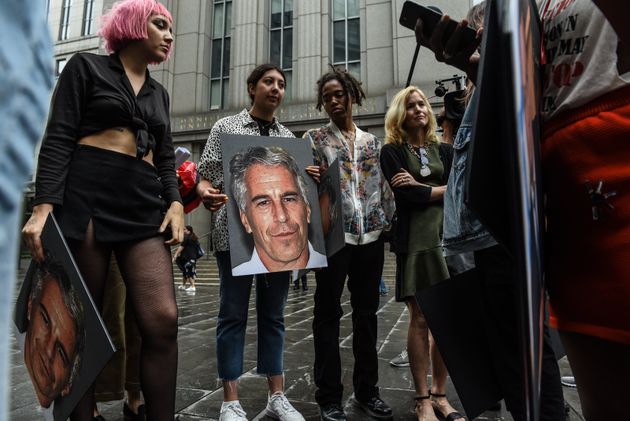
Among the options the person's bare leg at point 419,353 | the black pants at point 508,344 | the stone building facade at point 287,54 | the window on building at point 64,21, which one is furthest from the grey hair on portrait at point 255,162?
the window on building at point 64,21

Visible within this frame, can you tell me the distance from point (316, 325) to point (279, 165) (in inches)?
36.5

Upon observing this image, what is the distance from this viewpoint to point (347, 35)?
1834 cm

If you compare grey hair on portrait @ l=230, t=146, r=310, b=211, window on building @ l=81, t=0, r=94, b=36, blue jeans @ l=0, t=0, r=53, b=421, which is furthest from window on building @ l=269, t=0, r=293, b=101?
blue jeans @ l=0, t=0, r=53, b=421

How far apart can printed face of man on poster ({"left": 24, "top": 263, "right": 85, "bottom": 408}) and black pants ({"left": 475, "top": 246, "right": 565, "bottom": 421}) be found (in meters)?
1.28

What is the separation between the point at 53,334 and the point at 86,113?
2.84 feet

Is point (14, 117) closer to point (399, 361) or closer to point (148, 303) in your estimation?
point (148, 303)

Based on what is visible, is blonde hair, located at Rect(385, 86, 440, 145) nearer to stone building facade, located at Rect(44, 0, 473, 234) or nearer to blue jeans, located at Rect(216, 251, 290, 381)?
blue jeans, located at Rect(216, 251, 290, 381)

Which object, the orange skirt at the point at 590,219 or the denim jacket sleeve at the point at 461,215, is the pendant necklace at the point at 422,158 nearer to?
the denim jacket sleeve at the point at 461,215

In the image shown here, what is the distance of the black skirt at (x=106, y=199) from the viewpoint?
64.6 inches

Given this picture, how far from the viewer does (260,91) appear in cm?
250

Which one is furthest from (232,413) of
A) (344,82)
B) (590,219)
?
(344,82)

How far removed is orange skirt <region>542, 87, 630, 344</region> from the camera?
2.74ft

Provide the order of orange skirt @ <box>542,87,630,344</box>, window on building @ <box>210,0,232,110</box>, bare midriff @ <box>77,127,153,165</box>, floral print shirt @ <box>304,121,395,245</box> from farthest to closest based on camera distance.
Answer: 1. window on building @ <box>210,0,232,110</box>
2. floral print shirt @ <box>304,121,395,245</box>
3. bare midriff @ <box>77,127,153,165</box>
4. orange skirt @ <box>542,87,630,344</box>

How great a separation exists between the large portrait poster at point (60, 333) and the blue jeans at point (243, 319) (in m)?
0.91
